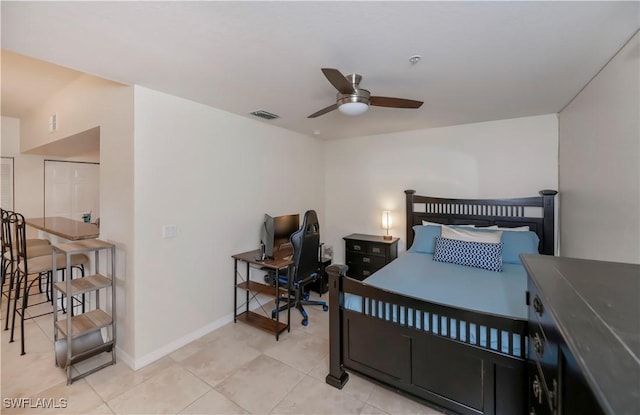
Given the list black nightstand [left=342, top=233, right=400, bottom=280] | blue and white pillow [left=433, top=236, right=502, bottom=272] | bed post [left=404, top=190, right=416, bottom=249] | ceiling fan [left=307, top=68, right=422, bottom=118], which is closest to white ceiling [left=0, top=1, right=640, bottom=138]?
ceiling fan [left=307, top=68, right=422, bottom=118]

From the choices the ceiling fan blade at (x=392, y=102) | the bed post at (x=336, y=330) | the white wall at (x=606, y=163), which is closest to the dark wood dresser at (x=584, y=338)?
the white wall at (x=606, y=163)

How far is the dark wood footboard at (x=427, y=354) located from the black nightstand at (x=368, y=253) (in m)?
1.90

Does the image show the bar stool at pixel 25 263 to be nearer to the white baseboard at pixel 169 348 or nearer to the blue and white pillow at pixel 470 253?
the white baseboard at pixel 169 348

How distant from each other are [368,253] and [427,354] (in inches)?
90.8

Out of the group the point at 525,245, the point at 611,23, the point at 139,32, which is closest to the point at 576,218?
the point at 525,245

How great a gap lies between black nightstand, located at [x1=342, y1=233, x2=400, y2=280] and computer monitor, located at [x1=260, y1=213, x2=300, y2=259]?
0.97 metres

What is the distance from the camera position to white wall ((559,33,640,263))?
1.71m

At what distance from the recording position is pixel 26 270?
2689mm

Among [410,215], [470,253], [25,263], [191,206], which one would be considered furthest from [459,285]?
[25,263]

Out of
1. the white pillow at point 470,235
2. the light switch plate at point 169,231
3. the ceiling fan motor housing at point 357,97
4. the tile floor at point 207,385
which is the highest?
the ceiling fan motor housing at point 357,97

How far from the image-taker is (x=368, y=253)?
13.4ft

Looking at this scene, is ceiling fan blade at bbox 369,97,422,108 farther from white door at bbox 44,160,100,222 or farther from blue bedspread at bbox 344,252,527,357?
white door at bbox 44,160,100,222

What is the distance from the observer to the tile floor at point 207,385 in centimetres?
196

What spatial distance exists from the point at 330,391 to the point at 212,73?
260 centimetres
